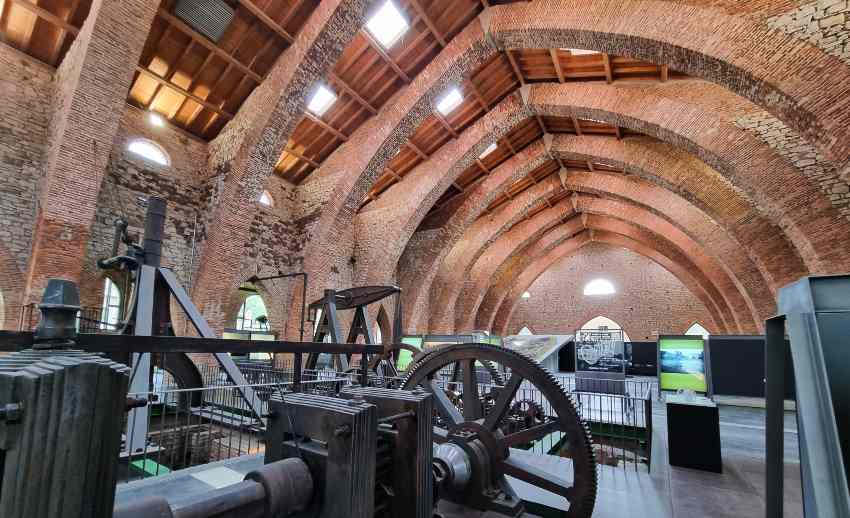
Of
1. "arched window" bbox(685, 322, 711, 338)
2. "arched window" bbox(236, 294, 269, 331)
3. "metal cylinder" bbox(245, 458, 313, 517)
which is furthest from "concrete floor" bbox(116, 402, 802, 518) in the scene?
"arched window" bbox(685, 322, 711, 338)

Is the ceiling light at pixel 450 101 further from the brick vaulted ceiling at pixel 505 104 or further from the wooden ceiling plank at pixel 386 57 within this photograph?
the wooden ceiling plank at pixel 386 57

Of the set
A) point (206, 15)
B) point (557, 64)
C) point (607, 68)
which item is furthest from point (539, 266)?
point (206, 15)

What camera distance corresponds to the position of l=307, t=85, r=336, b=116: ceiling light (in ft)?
39.8

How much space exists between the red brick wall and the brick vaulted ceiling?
327 inches

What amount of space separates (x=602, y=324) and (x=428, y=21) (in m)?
24.4

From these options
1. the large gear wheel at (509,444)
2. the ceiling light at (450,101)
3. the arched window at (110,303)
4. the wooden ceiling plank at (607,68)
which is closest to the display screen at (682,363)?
the large gear wheel at (509,444)

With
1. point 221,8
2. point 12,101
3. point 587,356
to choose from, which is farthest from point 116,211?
point 587,356

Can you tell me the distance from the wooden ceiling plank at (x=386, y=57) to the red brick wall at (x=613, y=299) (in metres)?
21.5

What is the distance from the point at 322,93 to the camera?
12211mm

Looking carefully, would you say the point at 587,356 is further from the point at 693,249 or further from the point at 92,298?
the point at 92,298

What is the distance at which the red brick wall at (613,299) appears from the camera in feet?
85.6

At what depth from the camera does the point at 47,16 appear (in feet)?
27.2

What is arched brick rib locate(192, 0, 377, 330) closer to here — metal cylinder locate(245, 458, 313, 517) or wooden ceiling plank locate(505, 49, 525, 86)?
wooden ceiling plank locate(505, 49, 525, 86)

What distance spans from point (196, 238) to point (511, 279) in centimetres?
1917
